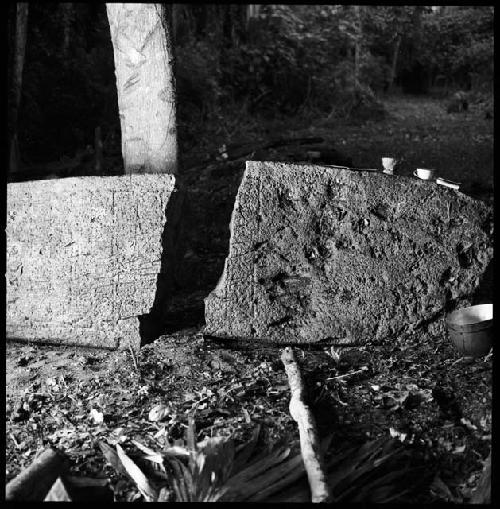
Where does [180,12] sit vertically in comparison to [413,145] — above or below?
above

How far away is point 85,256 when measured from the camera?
372 cm

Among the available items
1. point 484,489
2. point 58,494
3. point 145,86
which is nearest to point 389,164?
point 145,86

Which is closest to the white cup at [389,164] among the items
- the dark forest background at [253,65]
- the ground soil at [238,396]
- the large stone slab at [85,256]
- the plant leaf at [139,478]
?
the ground soil at [238,396]

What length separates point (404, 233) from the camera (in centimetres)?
369

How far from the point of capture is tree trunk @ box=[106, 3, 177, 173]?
3930 millimetres

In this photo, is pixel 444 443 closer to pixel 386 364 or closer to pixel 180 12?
pixel 386 364

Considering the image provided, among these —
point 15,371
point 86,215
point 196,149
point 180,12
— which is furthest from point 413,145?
point 15,371

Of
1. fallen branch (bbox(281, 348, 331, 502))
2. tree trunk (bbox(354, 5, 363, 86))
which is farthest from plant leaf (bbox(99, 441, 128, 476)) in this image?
tree trunk (bbox(354, 5, 363, 86))

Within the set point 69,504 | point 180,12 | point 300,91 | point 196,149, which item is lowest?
point 69,504

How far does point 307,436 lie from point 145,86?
255 centimetres

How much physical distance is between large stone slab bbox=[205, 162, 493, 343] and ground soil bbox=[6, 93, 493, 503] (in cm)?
16

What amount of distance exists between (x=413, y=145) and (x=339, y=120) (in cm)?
234

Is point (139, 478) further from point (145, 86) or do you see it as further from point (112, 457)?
point (145, 86)

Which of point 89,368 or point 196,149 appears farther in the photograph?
point 196,149
